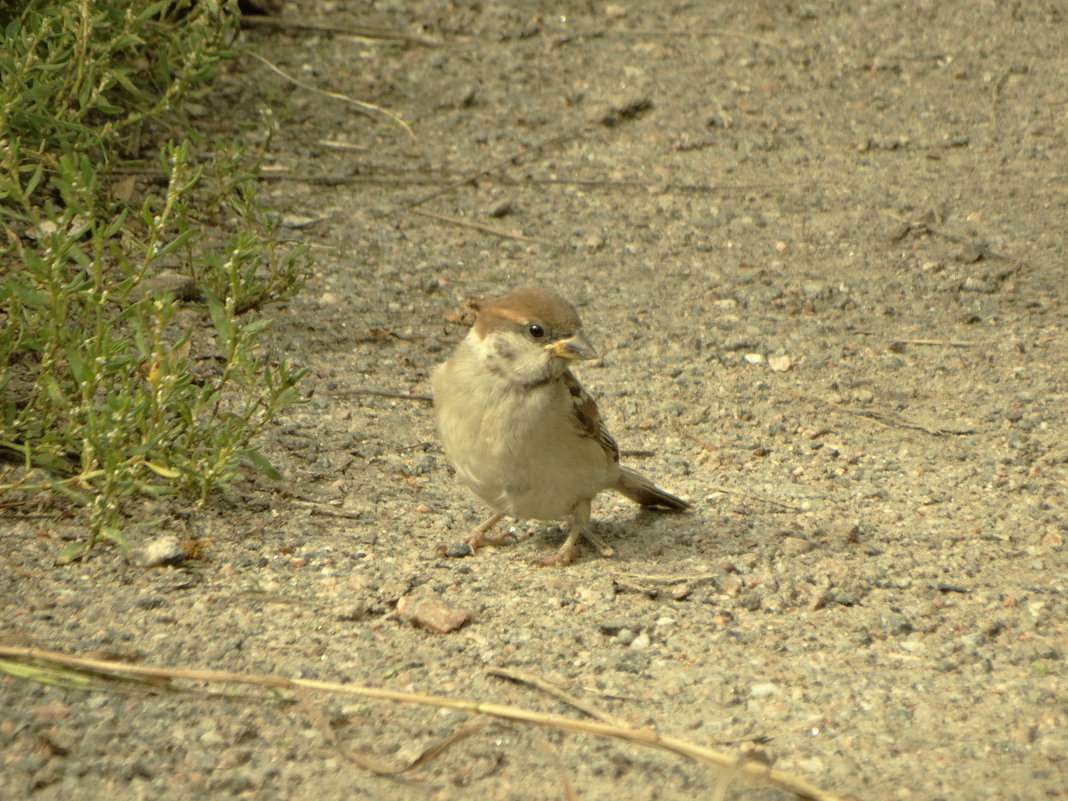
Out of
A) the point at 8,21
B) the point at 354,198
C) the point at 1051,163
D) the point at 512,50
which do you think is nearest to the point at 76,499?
the point at 8,21

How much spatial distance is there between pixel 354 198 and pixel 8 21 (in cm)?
212

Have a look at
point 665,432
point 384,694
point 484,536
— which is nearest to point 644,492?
point 484,536

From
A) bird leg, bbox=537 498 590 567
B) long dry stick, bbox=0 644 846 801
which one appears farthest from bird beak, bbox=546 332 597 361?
long dry stick, bbox=0 644 846 801

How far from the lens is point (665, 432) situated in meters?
5.37

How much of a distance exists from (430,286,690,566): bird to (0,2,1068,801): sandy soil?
27 cm

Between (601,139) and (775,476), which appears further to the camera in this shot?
(601,139)

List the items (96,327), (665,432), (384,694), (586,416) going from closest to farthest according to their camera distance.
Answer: (384,694)
(96,327)
(586,416)
(665,432)

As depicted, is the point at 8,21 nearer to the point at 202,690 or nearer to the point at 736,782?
the point at 202,690

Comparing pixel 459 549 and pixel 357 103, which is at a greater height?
pixel 357 103

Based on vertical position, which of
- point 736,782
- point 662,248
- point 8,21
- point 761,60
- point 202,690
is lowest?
point 202,690

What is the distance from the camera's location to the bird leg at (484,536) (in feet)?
14.5

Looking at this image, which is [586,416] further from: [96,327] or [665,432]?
[96,327]

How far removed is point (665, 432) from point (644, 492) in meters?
0.79

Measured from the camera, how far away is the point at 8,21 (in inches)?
201
